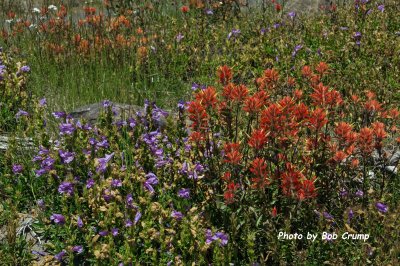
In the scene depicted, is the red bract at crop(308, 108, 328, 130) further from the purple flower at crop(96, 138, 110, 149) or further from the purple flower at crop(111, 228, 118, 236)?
the purple flower at crop(96, 138, 110, 149)

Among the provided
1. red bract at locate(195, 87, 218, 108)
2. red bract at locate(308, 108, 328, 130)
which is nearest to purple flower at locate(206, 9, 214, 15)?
red bract at locate(195, 87, 218, 108)

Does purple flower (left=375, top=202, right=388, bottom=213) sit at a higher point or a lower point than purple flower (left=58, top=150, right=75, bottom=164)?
higher

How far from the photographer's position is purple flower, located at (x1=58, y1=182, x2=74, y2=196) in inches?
137

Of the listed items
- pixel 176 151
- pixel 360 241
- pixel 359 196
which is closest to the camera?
pixel 360 241

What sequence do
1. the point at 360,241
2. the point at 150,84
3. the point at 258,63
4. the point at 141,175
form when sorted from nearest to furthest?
the point at 360,241, the point at 141,175, the point at 150,84, the point at 258,63

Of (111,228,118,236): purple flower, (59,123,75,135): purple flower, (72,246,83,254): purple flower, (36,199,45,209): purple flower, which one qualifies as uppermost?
(59,123,75,135): purple flower

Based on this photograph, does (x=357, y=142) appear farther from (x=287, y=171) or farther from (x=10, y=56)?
(x=10, y=56)

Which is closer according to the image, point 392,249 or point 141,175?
point 392,249

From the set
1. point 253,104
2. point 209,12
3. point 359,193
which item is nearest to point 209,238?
point 253,104

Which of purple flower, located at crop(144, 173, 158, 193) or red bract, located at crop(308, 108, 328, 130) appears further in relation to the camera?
purple flower, located at crop(144, 173, 158, 193)

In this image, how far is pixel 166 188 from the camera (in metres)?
3.68

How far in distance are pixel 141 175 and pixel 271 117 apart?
3.84ft

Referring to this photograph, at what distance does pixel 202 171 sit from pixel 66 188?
95 centimetres

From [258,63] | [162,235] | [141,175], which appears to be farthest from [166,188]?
[258,63]
